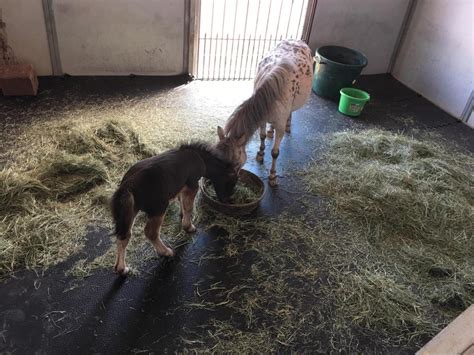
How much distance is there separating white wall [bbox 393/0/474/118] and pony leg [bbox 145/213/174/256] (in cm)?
480

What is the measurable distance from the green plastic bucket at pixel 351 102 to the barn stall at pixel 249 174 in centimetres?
2

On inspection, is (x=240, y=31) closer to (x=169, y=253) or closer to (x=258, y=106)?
(x=258, y=106)

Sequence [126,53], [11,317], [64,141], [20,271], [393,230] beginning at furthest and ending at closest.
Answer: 1. [126,53]
2. [64,141]
3. [393,230]
4. [20,271]
5. [11,317]

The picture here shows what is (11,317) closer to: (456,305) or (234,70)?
(456,305)

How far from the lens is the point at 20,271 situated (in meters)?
2.57

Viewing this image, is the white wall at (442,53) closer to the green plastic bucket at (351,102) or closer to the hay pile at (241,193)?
the green plastic bucket at (351,102)

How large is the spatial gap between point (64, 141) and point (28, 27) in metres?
1.91

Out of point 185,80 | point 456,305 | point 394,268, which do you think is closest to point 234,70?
point 185,80

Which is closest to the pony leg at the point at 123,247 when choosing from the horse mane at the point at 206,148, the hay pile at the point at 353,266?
the hay pile at the point at 353,266

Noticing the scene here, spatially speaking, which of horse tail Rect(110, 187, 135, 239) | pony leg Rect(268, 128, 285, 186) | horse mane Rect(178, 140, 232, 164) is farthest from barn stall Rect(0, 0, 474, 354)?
horse tail Rect(110, 187, 135, 239)

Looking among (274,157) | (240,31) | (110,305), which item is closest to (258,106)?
(274,157)

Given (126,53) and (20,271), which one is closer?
(20,271)

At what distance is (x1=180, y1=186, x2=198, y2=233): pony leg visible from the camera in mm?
2785

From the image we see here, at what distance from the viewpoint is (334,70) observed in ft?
17.3
